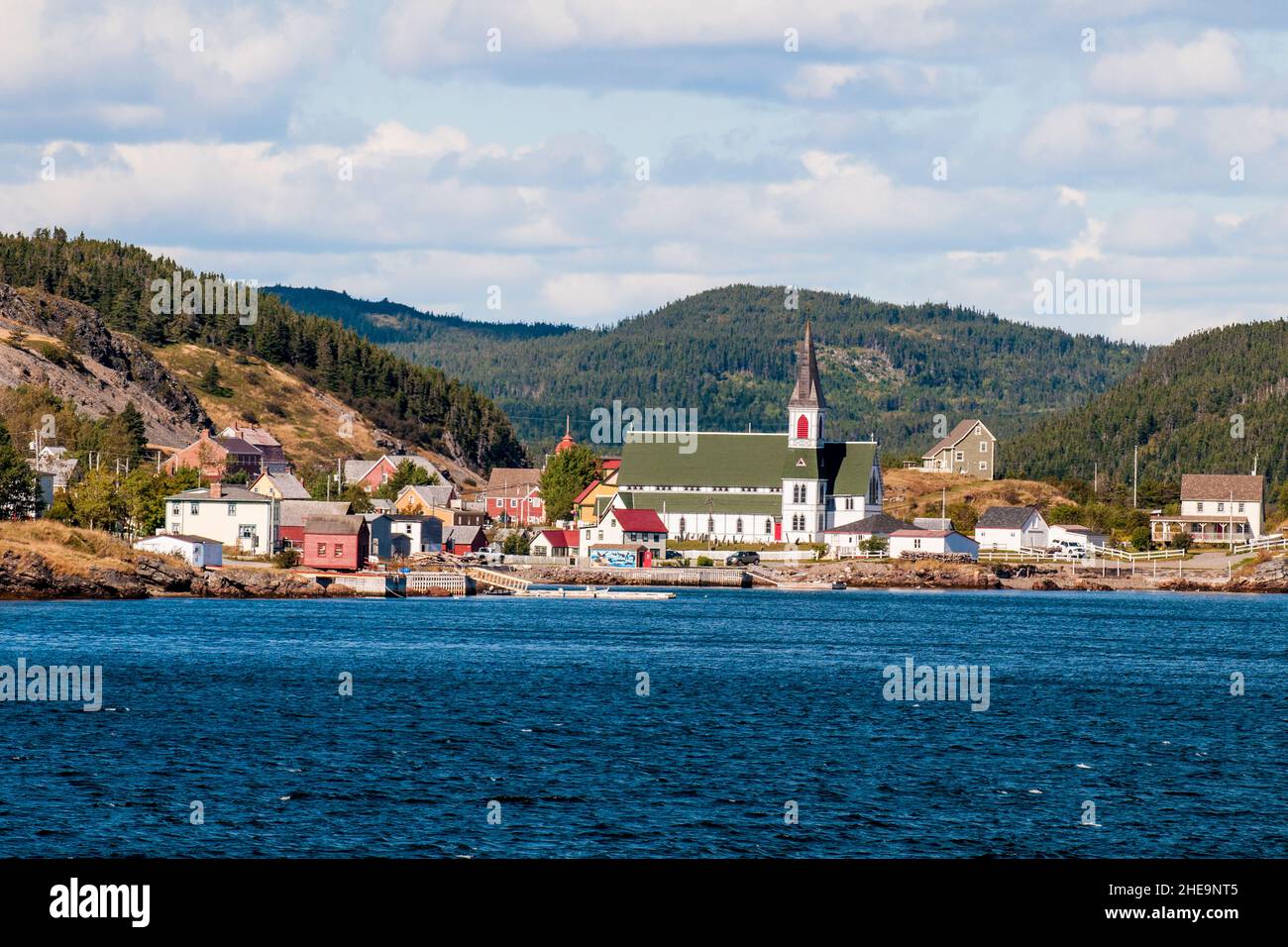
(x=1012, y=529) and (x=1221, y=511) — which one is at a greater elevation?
(x=1221, y=511)

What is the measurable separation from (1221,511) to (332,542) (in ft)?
321

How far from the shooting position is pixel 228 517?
12131 cm

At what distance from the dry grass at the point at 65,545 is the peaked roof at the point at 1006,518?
82588 millimetres

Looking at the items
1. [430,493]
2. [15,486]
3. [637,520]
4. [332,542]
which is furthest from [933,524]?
[15,486]

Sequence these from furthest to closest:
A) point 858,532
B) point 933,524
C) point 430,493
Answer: point 430,493, point 858,532, point 933,524

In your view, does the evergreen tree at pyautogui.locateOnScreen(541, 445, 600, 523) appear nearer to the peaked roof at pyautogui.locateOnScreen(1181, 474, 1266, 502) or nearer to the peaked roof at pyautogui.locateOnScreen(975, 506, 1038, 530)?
the peaked roof at pyautogui.locateOnScreen(975, 506, 1038, 530)

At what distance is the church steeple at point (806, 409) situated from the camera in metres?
163

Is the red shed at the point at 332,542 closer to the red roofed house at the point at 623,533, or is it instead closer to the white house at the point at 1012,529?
the red roofed house at the point at 623,533

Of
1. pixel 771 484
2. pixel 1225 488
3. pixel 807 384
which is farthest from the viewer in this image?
pixel 1225 488

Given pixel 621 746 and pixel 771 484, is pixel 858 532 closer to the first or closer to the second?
pixel 771 484

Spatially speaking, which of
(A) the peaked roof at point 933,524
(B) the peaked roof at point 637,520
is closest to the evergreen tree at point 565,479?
(B) the peaked roof at point 637,520
